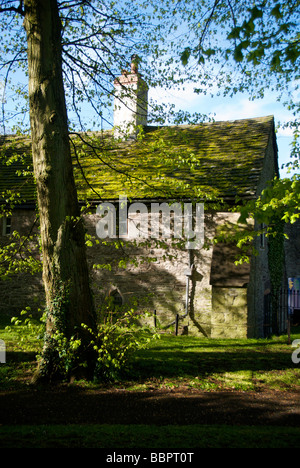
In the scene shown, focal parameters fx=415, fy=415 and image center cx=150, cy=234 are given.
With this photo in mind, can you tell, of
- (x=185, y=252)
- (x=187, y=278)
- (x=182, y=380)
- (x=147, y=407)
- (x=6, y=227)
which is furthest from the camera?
(x=6, y=227)

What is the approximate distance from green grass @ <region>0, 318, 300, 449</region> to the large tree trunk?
0.73 metres

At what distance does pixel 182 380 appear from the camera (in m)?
7.63

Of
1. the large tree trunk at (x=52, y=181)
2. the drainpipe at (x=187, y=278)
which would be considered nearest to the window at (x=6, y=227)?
the drainpipe at (x=187, y=278)

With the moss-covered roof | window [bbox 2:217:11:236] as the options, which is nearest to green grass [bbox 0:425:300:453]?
the moss-covered roof

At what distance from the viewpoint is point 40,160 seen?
7234mm

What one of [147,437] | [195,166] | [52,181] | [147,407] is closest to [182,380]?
[147,407]

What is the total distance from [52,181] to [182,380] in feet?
14.1

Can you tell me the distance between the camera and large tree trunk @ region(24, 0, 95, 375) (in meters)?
7.23

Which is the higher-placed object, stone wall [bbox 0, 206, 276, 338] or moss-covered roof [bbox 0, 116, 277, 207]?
moss-covered roof [bbox 0, 116, 277, 207]

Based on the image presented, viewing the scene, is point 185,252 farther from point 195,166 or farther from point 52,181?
point 52,181

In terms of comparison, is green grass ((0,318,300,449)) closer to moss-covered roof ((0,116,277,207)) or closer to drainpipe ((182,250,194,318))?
drainpipe ((182,250,194,318))

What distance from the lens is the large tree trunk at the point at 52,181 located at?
723 cm

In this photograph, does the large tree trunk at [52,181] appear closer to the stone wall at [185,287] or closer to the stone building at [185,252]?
the stone building at [185,252]
